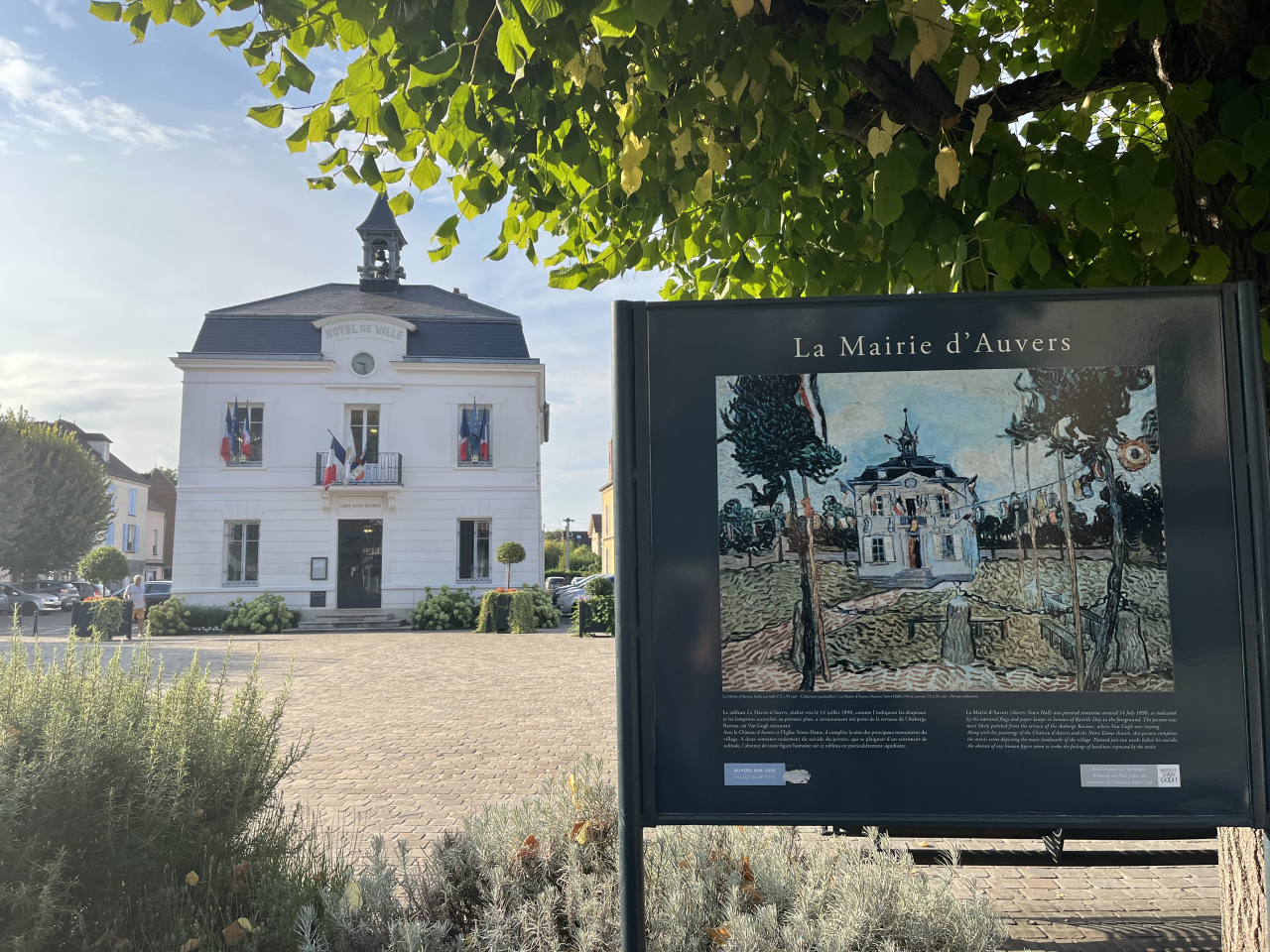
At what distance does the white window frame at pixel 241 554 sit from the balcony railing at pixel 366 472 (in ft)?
8.61

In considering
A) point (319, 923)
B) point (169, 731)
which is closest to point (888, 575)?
point (319, 923)

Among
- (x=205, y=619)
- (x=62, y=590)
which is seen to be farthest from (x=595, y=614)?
(x=62, y=590)

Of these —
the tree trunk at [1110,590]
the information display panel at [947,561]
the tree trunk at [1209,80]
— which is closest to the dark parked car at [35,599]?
the information display panel at [947,561]

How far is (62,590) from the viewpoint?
1629 inches

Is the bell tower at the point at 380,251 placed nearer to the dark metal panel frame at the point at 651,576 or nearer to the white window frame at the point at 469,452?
the white window frame at the point at 469,452

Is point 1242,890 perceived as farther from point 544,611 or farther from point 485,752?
point 544,611

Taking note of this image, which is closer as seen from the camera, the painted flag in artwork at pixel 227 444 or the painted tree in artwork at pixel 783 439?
the painted tree in artwork at pixel 783 439

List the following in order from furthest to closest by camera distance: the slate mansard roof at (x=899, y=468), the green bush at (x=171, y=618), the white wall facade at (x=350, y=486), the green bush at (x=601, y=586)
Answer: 1. the white wall facade at (x=350, y=486)
2. the green bush at (x=171, y=618)
3. the green bush at (x=601, y=586)
4. the slate mansard roof at (x=899, y=468)

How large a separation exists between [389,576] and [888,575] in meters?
26.5

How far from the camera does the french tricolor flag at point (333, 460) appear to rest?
2714 centimetres

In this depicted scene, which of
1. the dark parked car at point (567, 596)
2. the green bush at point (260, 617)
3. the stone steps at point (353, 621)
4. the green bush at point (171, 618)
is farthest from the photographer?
the dark parked car at point (567, 596)

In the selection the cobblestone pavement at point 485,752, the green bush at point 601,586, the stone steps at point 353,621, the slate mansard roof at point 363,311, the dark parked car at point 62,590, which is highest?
the slate mansard roof at point 363,311

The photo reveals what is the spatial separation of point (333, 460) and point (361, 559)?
3468mm

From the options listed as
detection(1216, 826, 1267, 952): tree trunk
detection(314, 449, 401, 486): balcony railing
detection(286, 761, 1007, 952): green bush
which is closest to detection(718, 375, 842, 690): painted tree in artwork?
detection(286, 761, 1007, 952): green bush
